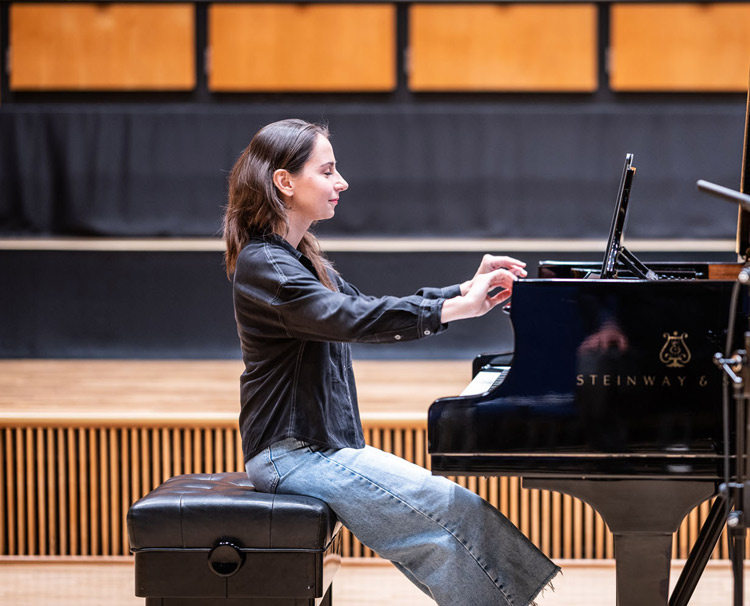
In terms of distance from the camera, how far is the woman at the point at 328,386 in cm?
162

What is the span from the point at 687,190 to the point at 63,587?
3.36 m

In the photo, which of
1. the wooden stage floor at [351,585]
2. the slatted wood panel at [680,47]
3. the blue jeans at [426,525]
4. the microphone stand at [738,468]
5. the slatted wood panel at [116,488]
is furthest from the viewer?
the slatted wood panel at [680,47]

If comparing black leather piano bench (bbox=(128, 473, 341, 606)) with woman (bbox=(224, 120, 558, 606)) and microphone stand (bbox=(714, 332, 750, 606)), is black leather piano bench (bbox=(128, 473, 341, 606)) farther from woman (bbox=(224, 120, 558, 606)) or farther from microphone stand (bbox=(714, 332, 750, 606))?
microphone stand (bbox=(714, 332, 750, 606))

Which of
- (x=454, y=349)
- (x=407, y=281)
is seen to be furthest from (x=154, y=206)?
(x=454, y=349)

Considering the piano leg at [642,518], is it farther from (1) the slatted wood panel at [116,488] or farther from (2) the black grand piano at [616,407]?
(1) the slatted wood panel at [116,488]

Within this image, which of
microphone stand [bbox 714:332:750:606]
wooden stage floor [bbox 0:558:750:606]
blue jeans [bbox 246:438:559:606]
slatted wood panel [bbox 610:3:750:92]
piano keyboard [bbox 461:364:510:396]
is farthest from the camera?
slatted wood panel [bbox 610:3:750:92]

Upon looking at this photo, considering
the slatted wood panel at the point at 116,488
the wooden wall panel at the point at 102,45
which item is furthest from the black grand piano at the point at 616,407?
the wooden wall panel at the point at 102,45

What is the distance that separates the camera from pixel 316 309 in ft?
5.32

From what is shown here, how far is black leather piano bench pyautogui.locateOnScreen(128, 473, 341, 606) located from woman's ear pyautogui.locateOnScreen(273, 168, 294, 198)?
0.57 meters

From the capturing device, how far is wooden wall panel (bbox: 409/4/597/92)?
459 centimetres

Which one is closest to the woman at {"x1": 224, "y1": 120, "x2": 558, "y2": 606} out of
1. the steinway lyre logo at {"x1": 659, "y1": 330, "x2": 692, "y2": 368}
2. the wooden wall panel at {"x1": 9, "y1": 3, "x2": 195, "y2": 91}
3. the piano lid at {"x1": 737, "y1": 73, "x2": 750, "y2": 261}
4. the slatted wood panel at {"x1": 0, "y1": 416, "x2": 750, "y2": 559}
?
the steinway lyre logo at {"x1": 659, "y1": 330, "x2": 692, "y2": 368}

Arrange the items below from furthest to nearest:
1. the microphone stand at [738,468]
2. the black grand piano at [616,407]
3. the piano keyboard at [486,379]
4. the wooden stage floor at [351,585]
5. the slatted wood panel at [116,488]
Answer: the slatted wood panel at [116,488], the wooden stage floor at [351,585], the piano keyboard at [486,379], the black grand piano at [616,407], the microphone stand at [738,468]

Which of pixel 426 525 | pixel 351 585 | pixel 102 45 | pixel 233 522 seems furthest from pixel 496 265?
pixel 102 45

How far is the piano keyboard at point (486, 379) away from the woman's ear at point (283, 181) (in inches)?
19.8
